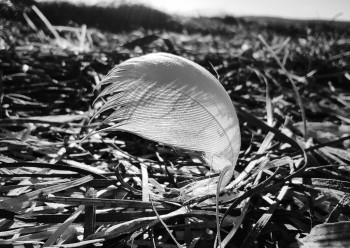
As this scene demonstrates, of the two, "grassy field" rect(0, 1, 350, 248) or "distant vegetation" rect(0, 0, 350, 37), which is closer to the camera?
"grassy field" rect(0, 1, 350, 248)

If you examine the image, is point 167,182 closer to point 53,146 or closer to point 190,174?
point 190,174

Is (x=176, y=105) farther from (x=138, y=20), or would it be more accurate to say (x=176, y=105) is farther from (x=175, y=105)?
(x=138, y=20)

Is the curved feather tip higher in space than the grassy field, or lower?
higher

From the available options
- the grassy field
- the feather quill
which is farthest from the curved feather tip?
the grassy field

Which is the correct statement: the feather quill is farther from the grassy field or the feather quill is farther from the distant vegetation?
the distant vegetation

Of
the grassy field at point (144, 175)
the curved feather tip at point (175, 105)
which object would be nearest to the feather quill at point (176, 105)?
the curved feather tip at point (175, 105)

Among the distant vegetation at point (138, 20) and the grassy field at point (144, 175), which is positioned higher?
the distant vegetation at point (138, 20)

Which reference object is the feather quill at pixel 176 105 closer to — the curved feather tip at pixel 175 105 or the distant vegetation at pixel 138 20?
the curved feather tip at pixel 175 105

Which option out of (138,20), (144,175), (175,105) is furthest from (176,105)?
(138,20)
